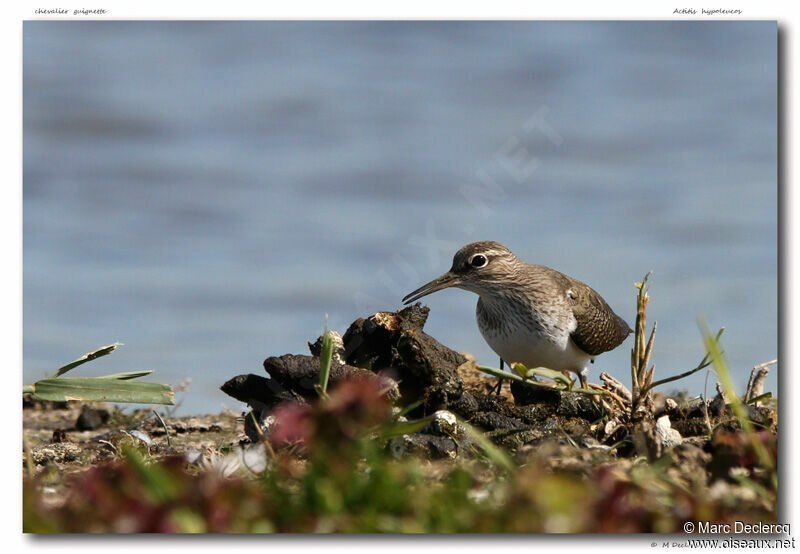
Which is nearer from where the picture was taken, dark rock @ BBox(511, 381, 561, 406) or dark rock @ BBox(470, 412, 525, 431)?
dark rock @ BBox(470, 412, 525, 431)

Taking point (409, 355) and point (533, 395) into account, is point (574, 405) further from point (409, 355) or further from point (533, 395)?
point (409, 355)

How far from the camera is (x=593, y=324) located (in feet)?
31.4

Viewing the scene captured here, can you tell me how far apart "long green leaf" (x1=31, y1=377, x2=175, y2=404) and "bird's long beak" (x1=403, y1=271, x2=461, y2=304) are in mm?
3205

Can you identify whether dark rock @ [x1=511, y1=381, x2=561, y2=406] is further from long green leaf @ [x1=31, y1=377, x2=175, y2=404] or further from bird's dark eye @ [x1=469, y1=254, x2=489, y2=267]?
long green leaf @ [x1=31, y1=377, x2=175, y2=404]

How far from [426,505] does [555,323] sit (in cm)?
499

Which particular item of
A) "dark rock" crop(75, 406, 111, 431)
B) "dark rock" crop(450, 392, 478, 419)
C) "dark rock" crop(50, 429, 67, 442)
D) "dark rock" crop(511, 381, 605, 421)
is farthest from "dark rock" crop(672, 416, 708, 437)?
"dark rock" crop(75, 406, 111, 431)

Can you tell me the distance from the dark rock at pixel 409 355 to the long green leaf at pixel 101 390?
1.63m

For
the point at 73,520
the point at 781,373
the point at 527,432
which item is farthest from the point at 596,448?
the point at 73,520

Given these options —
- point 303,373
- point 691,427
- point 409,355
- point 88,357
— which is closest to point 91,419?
point 88,357

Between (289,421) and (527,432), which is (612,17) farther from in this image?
(289,421)

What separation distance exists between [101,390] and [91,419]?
2.72 m

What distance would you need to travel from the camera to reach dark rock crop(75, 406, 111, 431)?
30.2 feet

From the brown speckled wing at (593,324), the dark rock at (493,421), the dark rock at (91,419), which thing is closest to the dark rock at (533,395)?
the dark rock at (493,421)

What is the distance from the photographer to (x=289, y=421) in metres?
4.41
